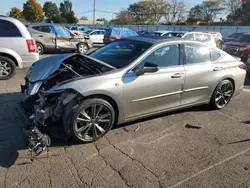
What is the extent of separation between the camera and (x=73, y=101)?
11.0ft

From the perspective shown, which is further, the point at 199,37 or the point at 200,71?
the point at 199,37

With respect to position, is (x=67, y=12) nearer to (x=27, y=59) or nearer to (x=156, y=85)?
(x=27, y=59)

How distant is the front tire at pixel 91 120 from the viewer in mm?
3410

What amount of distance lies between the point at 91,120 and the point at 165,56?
176 cm

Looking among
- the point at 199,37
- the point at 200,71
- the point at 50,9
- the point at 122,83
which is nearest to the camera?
the point at 122,83

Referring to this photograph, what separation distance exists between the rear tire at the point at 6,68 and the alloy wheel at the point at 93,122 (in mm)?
4613

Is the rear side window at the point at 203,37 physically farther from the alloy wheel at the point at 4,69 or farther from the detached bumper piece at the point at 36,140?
the detached bumper piece at the point at 36,140

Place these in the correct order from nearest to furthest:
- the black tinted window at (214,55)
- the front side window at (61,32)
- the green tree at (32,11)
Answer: the black tinted window at (214,55) < the front side window at (61,32) < the green tree at (32,11)

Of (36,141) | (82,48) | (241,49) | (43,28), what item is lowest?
(36,141)

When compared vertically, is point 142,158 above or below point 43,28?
below

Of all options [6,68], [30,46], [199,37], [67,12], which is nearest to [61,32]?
[30,46]

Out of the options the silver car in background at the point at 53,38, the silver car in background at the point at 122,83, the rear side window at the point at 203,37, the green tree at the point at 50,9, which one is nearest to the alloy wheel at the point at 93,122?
the silver car in background at the point at 122,83

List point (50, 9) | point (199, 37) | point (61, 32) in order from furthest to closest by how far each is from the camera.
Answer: point (50, 9)
point (199, 37)
point (61, 32)

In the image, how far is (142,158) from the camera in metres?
3.29
